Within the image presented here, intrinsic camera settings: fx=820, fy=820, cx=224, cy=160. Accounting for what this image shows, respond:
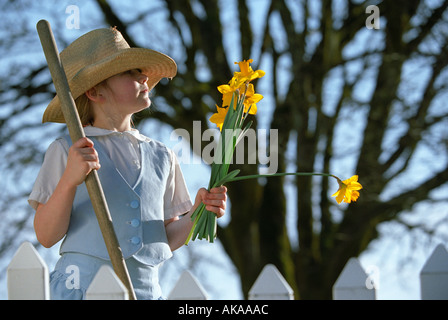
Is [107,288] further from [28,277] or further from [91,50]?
[91,50]

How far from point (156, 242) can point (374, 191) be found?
357 cm

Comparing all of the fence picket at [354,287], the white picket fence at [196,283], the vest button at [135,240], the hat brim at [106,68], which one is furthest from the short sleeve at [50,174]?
the fence picket at [354,287]

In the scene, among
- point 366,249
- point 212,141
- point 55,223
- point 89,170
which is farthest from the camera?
point 366,249

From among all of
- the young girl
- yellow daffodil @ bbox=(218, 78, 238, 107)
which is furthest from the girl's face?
yellow daffodil @ bbox=(218, 78, 238, 107)

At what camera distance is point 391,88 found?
18.0 ft

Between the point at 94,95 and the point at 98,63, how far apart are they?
10 centimetres

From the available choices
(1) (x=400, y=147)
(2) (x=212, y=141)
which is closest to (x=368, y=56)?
(1) (x=400, y=147)

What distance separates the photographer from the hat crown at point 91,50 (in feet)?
7.07

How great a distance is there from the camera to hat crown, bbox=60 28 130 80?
7.07 feet

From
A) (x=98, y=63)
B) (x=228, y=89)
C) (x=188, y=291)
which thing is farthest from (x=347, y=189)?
(x=98, y=63)

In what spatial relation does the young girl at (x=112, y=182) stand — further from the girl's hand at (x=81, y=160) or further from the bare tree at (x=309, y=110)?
the bare tree at (x=309, y=110)

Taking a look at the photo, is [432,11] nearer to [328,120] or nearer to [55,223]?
[328,120]

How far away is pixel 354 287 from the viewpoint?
5.65ft

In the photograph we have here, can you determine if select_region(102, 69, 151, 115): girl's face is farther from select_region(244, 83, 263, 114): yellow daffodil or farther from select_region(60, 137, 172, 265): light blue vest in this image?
select_region(244, 83, 263, 114): yellow daffodil
